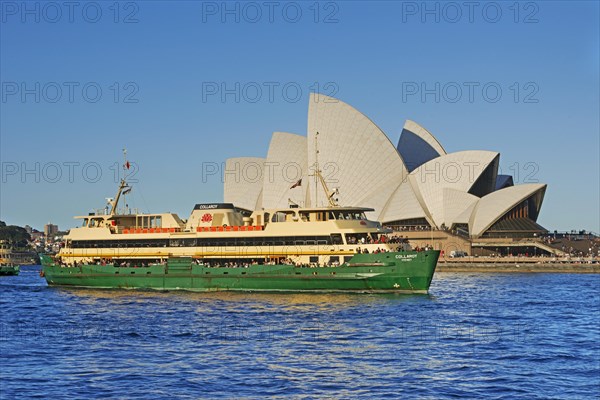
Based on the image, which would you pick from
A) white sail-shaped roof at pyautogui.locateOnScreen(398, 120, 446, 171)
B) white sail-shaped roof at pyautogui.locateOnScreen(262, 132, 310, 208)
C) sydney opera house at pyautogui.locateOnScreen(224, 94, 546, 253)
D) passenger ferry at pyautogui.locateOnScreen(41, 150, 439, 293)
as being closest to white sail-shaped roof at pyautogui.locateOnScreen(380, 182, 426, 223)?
sydney opera house at pyautogui.locateOnScreen(224, 94, 546, 253)

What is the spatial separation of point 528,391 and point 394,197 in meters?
93.6

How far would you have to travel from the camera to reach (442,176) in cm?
11719

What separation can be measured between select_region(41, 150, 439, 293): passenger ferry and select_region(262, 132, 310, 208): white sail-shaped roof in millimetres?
60726

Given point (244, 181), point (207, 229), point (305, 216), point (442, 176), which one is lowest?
point (207, 229)

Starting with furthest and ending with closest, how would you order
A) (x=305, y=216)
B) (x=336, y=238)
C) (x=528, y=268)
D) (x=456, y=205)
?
(x=456, y=205) < (x=528, y=268) < (x=305, y=216) < (x=336, y=238)

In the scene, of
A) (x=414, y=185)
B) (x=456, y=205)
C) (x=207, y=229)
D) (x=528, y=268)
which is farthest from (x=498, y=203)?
(x=207, y=229)

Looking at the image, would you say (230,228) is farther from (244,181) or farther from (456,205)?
(244,181)

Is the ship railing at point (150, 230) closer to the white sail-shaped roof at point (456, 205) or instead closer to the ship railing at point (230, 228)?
the ship railing at point (230, 228)

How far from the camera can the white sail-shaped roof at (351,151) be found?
11350 cm

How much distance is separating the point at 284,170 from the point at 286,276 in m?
74.7

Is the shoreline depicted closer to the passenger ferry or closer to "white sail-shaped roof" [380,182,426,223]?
"white sail-shaped roof" [380,182,426,223]

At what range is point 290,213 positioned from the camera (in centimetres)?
5653

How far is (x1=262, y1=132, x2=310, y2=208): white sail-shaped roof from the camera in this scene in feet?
410

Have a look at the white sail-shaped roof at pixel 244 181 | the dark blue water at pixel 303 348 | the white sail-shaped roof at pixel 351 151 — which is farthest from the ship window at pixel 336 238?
the white sail-shaped roof at pixel 244 181
